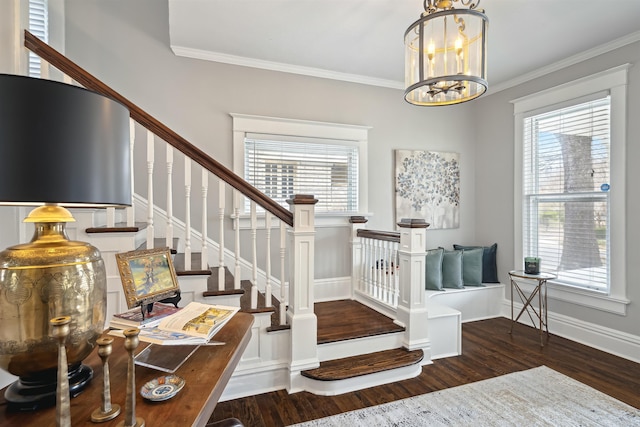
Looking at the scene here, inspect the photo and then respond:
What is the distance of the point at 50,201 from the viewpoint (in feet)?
2.33

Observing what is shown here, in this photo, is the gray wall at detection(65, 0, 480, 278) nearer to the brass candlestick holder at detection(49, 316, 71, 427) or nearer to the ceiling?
the ceiling

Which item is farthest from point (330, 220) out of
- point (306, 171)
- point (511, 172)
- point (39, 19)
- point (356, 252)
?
point (39, 19)

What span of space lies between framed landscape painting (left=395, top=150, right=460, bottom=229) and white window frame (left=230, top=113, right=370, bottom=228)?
1.57 ft

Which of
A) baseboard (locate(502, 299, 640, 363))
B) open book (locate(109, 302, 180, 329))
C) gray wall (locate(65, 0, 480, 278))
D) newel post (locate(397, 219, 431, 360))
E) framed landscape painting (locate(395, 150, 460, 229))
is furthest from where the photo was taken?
framed landscape painting (locate(395, 150, 460, 229))

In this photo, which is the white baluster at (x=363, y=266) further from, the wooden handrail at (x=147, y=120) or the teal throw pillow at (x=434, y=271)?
the wooden handrail at (x=147, y=120)

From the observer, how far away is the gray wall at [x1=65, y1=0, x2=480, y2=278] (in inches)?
112

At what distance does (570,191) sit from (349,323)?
103 inches

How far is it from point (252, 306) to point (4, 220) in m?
1.34

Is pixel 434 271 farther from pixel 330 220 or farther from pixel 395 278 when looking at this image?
pixel 330 220

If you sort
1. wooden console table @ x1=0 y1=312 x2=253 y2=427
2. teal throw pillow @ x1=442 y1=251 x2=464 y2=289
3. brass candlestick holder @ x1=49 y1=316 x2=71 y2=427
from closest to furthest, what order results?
brass candlestick holder @ x1=49 y1=316 x2=71 y2=427, wooden console table @ x1=0 y1=312 x2=253 y2=427, teal throw pillow @ x1=442 y1=251 x2=464 y2=289

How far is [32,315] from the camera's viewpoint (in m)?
0.76

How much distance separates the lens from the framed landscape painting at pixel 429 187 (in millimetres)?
3852

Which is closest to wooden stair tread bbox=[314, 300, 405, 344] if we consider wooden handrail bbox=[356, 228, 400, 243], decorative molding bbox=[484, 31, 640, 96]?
wooden handrail bbox=[356, 228, 400, 243]

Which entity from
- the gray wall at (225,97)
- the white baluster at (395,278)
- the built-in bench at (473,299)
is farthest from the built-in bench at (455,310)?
the gray wall at (225,97)
